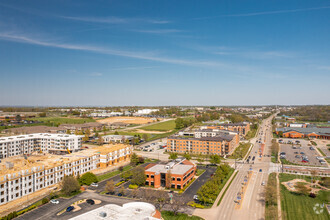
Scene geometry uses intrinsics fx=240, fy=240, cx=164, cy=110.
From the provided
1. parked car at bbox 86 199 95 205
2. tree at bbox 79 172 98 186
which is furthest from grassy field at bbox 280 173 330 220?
tree at bbox 79 172 98 186

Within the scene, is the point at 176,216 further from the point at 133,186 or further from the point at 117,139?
the point at 117,139

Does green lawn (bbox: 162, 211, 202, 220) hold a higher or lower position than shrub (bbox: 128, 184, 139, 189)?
lower

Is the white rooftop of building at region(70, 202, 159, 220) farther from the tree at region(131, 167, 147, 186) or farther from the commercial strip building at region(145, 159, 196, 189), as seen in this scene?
the commercial strip building at region(145, 159, 196, 189)

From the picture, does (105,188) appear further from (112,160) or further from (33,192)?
(112,160)

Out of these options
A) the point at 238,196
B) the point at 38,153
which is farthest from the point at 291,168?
the point at 38,153

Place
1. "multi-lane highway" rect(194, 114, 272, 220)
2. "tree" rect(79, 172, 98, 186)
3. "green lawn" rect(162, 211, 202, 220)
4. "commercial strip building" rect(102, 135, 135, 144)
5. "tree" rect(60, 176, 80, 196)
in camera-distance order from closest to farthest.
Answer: "green lawn" rect(162, 211, 202, 220) < "multi-lane highway" rect(194, 114, 272, 220) < "tree" rect(60, 176, 80, 196) < "tree" rect(79, 172, 98, 186) < "commercial strip building" rect(102, 135, 135, 144)

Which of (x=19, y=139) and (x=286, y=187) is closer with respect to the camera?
(x=286, y=187)
